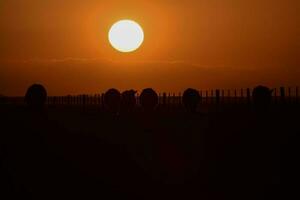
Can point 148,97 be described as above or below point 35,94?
below

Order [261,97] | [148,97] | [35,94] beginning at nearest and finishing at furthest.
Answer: [261,97] → [148,97] → [35,94]

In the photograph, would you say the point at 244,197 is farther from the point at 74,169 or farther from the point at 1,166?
the point at 1,166

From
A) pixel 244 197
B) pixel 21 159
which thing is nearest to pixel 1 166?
pixel 21 159

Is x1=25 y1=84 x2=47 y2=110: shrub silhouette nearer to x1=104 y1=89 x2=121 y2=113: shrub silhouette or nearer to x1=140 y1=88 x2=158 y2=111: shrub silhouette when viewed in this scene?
x1=104 y1=89 x2=121 y2=113: shrub silhouette

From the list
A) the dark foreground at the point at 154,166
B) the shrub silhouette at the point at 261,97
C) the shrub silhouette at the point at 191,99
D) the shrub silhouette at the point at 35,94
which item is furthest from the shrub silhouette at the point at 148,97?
the dark foreground at the point at 154,166

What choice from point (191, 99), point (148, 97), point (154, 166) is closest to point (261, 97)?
point (191, 99)

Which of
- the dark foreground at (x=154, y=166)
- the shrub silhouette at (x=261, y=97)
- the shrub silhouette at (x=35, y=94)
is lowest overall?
the dark foreground at (x=154, y=166)

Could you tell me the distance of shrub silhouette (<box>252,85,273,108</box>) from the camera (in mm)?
39406

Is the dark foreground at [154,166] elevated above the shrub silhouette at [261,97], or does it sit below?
below

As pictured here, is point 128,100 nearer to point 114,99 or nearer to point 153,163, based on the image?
point 114,99

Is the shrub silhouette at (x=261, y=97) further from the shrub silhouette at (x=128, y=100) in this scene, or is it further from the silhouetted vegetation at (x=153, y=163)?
the shrub silhouette at (x=128, y=100)

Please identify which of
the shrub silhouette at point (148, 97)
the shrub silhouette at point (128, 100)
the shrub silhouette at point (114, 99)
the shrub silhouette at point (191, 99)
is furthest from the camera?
the shrub silhouette at point (114, 99)

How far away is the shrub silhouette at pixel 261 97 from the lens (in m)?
39.4

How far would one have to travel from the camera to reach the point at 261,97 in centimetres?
3950
